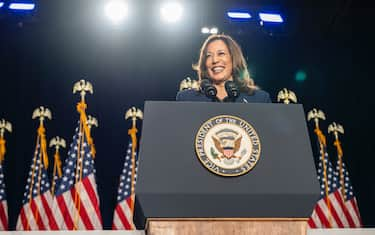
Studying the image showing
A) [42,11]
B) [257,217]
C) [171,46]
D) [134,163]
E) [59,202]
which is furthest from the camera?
[171,46]

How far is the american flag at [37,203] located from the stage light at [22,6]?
2.21 metres

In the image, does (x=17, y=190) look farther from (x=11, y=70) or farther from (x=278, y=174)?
(x=278, y=174)

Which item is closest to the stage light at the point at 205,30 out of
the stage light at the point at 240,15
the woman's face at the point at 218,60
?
the stage light at the point at 240,15

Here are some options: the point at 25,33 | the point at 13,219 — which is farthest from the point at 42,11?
the point at 13,219

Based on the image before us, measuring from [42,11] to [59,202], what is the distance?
325 centimetres

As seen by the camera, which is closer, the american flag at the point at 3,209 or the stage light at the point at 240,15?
the american flag at the point at 3,209

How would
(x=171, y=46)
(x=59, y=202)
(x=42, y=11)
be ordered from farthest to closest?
1. (x=171, y=46)
2. (x=42, y=11)
3. (x=59, y=202)

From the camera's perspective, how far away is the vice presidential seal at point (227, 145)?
1.36m

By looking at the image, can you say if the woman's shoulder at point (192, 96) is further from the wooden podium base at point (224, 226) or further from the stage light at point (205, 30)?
the stage light at point (205, 30)

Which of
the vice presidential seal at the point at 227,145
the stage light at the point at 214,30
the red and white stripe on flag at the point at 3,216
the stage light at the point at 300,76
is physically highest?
the stage light at the point at 214,30

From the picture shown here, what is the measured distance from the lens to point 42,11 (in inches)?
303

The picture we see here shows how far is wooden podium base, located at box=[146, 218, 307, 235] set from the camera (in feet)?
4.18

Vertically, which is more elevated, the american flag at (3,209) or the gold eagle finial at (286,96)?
the gold eagle finial at (286,96)

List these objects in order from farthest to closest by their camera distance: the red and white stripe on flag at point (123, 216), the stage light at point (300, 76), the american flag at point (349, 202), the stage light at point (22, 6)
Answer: the stage light at point (300, 76), the stage light at point (22, 6), the american flag at point (349, 202), the red and white stripe on flag at point (123, 216)
